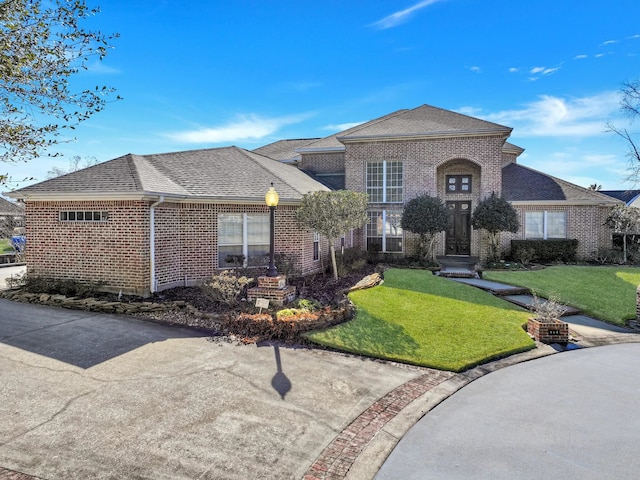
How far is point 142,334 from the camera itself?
24.9 feet

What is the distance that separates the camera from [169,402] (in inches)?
192

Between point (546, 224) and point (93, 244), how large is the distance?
1921 centimetres

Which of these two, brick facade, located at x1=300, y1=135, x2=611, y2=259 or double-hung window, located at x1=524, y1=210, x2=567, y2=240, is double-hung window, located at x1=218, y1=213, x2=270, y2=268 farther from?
double-hung window, located at x1=524, y1=210, x2=567, y2=240

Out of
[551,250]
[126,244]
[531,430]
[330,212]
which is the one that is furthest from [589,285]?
[126,244]

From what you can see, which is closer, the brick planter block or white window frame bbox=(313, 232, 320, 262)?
the brick planter block

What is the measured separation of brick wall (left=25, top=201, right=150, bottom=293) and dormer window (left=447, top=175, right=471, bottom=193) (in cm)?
1479

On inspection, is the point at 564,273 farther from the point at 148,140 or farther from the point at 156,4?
the point at 148,140

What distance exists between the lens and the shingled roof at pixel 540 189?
1792 centimetres

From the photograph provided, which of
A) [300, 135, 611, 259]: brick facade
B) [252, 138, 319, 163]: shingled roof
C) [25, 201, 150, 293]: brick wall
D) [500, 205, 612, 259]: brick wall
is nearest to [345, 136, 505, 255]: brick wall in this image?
[300, 135, 611, 259]: brick facade

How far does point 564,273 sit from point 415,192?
724 cm

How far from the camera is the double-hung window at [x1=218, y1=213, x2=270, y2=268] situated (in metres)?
11.9

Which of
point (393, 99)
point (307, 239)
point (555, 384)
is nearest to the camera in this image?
point (555, 384)

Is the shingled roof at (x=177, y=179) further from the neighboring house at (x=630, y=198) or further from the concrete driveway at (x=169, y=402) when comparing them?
the neighboring house at (x=630, y=198)

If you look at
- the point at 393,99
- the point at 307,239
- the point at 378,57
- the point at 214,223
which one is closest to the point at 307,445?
the point at 214,223
